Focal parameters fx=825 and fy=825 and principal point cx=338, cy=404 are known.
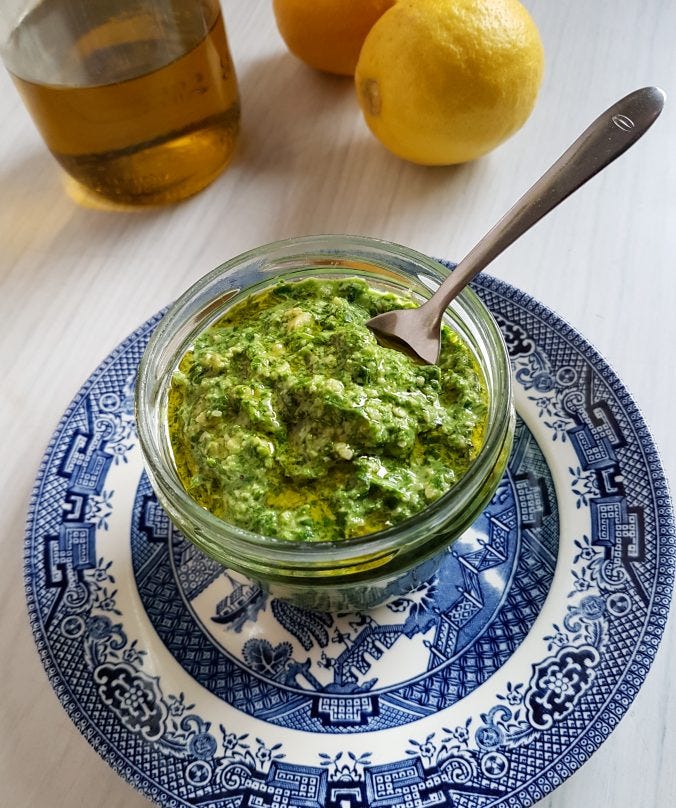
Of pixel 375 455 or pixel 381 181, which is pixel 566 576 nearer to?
pixel 375 455

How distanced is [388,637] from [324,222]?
86 cm

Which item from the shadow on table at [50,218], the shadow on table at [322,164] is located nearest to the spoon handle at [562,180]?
the shadow on table at [322,164]

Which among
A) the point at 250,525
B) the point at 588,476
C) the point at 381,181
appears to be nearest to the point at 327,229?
the point at 381,181

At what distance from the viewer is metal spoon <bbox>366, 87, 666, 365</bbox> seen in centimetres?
111

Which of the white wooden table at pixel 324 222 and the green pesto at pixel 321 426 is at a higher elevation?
the green pesto at pixel 321 426

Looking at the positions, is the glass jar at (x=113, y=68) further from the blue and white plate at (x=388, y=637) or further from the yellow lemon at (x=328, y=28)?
the blue and white plate at (x=388, y=637)

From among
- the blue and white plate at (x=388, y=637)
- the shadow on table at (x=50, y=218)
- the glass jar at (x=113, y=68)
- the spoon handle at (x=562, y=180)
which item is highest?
the glass jar at (x=113, y=68)

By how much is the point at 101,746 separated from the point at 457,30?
1236 mm

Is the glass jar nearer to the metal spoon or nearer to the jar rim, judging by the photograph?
the jar rim

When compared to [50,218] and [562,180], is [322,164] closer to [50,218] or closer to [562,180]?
[50,218]

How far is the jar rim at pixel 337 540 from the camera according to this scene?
2.99ft

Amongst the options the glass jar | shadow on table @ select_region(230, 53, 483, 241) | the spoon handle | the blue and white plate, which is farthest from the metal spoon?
the glass jar

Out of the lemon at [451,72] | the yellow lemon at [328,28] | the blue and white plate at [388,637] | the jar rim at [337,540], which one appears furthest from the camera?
the yellow lemon at [328,28]

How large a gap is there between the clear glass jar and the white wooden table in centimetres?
39
